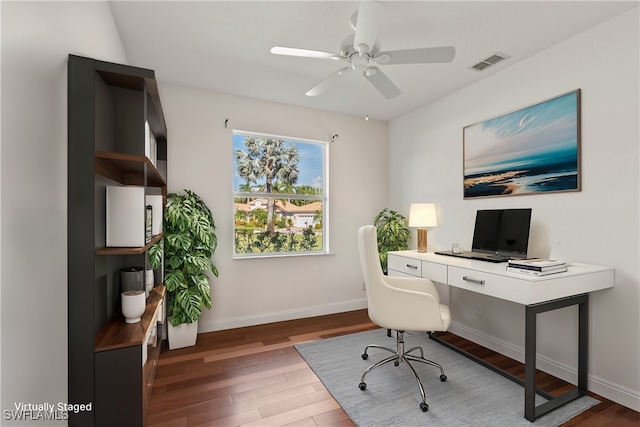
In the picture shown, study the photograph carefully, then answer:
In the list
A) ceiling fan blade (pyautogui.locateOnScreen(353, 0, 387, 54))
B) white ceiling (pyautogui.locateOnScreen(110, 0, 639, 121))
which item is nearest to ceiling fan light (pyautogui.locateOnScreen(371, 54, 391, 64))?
ceiling fan blade (pyautogui.locateOnScreen(353, 0, 387, 54))

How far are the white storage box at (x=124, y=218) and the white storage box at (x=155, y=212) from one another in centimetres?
58

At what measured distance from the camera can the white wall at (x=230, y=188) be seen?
3.24 meters

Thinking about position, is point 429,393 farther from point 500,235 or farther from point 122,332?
point 122,332

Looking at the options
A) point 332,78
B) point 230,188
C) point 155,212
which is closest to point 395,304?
point 332,78

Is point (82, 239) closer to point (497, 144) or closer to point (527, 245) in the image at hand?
point (527, 245)

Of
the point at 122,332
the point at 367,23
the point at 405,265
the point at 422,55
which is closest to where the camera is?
the point at 122,332

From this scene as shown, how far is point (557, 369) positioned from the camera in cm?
240

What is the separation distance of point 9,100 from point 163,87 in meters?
2.42

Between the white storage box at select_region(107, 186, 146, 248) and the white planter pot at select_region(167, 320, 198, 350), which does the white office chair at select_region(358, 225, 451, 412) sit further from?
the white planter pot at select_region(167, 320, 198, 350)

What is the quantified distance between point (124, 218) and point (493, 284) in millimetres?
2273

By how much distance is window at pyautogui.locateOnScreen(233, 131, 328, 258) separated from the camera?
361 centimetres

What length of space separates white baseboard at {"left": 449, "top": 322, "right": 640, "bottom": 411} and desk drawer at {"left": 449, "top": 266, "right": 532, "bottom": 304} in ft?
3.18

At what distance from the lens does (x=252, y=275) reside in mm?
3537

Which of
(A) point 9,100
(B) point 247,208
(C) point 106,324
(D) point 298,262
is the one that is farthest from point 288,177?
(A) point 9,100
